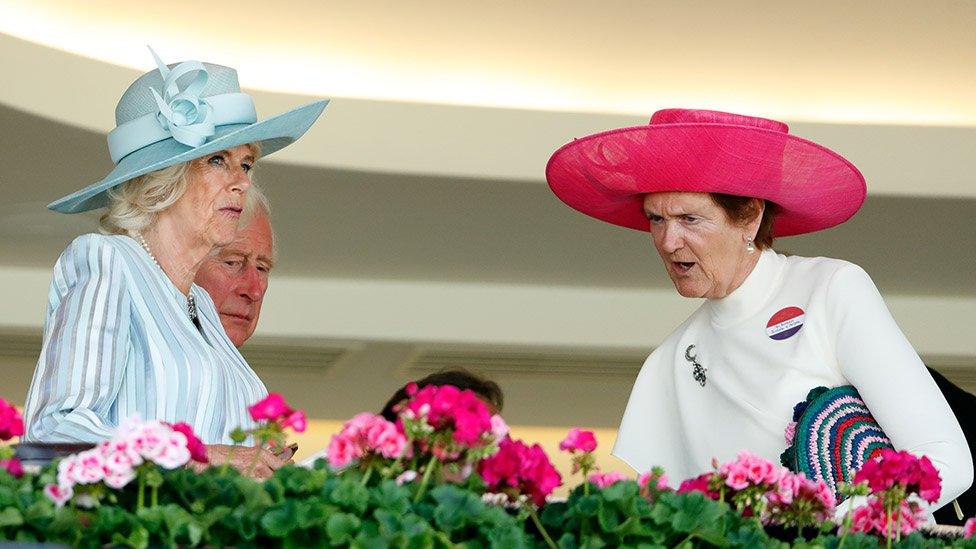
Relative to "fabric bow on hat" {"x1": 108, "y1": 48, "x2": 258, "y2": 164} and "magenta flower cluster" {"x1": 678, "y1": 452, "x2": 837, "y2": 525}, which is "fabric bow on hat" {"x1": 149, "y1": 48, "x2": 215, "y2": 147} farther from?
"magenta flower cluster" {"x1": 678, "y1": 452, "x2": 837, "y2": 525}

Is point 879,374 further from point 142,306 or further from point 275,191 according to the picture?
point 275,191

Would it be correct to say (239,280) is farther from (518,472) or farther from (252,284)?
(518,472)

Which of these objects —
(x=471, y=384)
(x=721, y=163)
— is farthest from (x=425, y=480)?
(x=471, y=384)

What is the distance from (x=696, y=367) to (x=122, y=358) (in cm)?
90

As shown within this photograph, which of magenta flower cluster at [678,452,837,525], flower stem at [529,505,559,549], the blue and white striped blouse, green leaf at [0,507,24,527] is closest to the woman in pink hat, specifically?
magenta flower cluster at [678,452,837,525]

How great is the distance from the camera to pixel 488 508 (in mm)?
1192

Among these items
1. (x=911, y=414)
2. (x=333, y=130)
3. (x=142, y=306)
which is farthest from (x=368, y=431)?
(x=333, y=130)

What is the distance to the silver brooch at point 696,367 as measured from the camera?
2217mm

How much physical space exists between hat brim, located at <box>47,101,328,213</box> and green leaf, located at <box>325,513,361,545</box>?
41.4 inches

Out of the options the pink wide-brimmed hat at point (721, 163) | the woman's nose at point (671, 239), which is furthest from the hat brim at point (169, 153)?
the woman's nose at point (671, 239)

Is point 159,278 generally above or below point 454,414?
above

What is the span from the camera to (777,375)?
209 cm

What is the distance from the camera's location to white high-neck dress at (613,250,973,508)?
191 cm

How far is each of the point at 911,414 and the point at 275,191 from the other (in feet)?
10.3
